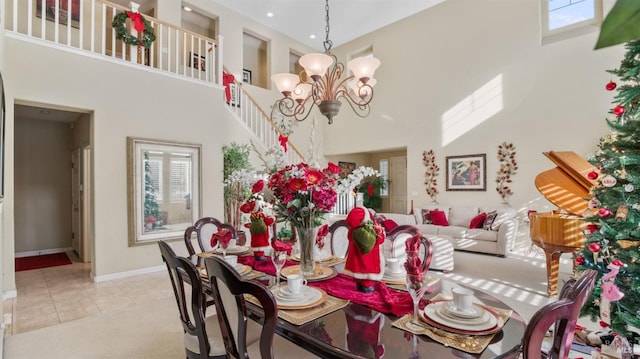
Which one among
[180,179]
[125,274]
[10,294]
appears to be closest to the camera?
[10,294]

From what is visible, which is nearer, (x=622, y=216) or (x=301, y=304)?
(x=301, y=304)

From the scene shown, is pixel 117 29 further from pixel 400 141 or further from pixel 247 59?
pixel 400 141

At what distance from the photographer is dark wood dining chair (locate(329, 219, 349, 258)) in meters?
2.85

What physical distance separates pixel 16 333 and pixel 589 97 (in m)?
8.29

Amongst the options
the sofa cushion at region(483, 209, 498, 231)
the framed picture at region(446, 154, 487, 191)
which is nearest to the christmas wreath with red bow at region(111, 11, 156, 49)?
the framed picture at region(446, 154, 487, 191)

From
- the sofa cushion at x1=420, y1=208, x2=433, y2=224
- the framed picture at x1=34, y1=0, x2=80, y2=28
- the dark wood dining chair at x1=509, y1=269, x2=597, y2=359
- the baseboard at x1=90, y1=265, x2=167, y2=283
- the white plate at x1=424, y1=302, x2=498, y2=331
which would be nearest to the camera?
the dark wood dining chair at x1=509, y1=269, x2=597, y2=359

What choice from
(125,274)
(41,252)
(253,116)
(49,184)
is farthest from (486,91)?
(41,252)

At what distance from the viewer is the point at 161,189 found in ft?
16.4

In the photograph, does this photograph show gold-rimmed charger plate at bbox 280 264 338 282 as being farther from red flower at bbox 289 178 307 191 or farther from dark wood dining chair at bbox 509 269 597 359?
dark wood dining chair at bbox 509 269 597 359

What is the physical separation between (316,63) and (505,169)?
4.94 m

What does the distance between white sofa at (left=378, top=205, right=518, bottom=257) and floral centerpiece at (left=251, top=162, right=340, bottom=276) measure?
384 cm

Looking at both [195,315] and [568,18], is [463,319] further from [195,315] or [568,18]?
[568,18]

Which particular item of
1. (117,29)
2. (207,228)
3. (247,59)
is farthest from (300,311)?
(247,59)

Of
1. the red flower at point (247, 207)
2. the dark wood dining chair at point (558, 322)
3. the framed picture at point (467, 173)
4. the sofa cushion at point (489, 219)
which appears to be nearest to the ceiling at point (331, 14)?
the framed picture at point (467, 173)
